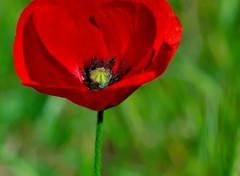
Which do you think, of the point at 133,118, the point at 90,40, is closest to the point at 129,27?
the point at 90,40

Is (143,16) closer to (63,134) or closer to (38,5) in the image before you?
(38,5)

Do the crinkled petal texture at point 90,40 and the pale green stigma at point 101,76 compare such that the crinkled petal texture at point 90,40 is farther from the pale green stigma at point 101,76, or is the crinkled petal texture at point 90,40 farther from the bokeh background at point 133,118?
the bokeh background at point 133,118

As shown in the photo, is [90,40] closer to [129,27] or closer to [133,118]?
[129,27]

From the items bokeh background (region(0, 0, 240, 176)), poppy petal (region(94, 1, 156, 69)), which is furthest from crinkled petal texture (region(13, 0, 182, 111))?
bokeh background (region(0, 0, 240, 176))

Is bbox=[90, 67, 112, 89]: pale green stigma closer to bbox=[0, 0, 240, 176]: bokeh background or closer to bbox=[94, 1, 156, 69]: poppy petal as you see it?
bbox=[94, 1, 156, 69]: poppy petal

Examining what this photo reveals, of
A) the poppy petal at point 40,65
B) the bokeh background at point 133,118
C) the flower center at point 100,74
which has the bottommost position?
the bokeh background at point 133,118

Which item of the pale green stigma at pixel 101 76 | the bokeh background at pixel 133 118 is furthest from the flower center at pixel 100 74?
the bokeh background at pixel 133 118

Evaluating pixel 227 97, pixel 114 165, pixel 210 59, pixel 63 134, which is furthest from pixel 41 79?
pixel 210 59
